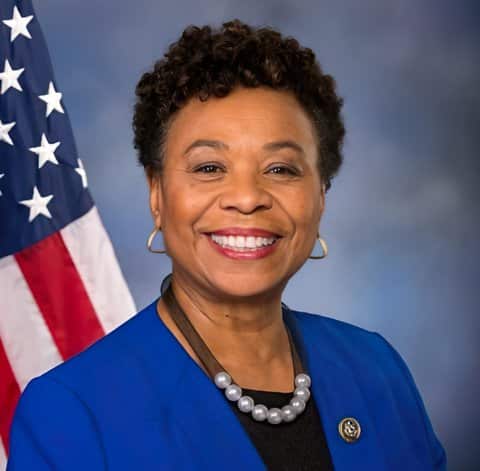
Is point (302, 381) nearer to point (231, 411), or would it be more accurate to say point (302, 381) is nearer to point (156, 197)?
point (231, 411)

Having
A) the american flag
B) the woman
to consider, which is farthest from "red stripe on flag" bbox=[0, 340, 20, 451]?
the woman

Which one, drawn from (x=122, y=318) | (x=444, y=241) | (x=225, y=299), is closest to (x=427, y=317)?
(x=444, y=241)

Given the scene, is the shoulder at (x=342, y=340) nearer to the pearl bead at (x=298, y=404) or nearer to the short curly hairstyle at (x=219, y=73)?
the pearl bead at (x=298, y=404)

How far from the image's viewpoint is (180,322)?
2.01 metres

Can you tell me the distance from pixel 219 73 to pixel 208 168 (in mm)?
209

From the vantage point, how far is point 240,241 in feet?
6.36

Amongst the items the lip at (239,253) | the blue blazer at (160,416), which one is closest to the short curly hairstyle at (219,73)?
the lip at (239,253)

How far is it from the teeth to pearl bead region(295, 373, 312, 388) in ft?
1.11

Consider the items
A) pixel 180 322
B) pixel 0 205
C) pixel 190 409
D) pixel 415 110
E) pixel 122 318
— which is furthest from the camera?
pixel 415 110

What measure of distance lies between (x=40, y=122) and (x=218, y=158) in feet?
3.75

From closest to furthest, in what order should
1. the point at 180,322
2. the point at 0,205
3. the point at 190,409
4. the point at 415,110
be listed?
the point at 190,409 → the point at 180,322 → the point at 0,205 → the point at 415,110

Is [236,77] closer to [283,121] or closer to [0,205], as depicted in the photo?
[283,121]

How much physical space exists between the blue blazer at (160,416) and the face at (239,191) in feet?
0.68

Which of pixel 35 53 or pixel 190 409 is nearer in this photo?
pixel 190 409
